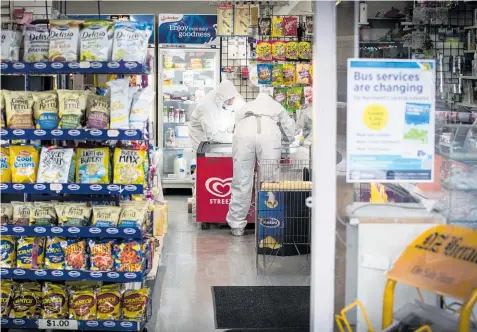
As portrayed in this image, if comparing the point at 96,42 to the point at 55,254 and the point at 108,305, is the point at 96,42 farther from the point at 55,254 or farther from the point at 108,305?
the point at 108,305

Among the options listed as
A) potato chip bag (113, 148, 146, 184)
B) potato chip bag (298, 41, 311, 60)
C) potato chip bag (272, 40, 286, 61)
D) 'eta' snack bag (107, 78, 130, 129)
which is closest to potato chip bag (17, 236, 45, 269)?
potato chip bag (113, 148, 146, 184)

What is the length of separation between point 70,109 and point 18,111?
0.34 metres

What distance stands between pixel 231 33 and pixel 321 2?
696 cm

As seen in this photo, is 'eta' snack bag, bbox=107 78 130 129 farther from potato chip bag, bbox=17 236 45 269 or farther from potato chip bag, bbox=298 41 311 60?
potato chip bag, bbox=298 41 311 60

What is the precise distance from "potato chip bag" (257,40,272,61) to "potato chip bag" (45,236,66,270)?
601 centimetres

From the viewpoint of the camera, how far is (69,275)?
5.29m

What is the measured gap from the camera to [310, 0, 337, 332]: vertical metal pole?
165 inches

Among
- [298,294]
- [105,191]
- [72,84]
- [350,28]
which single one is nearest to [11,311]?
[105,191]

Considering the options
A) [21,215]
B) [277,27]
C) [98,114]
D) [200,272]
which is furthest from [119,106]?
[277,27]

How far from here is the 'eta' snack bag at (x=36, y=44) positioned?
522cm

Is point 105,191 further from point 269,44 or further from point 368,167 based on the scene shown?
point 269,44

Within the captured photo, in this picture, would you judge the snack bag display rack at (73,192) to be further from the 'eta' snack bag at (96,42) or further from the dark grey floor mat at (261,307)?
the dark grey floor mat at (261,307)

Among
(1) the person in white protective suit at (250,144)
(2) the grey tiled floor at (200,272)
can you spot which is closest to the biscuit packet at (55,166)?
(2) the grey tiled floor at (200,272)

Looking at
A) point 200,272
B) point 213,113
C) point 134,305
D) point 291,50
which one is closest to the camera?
point 134,305
